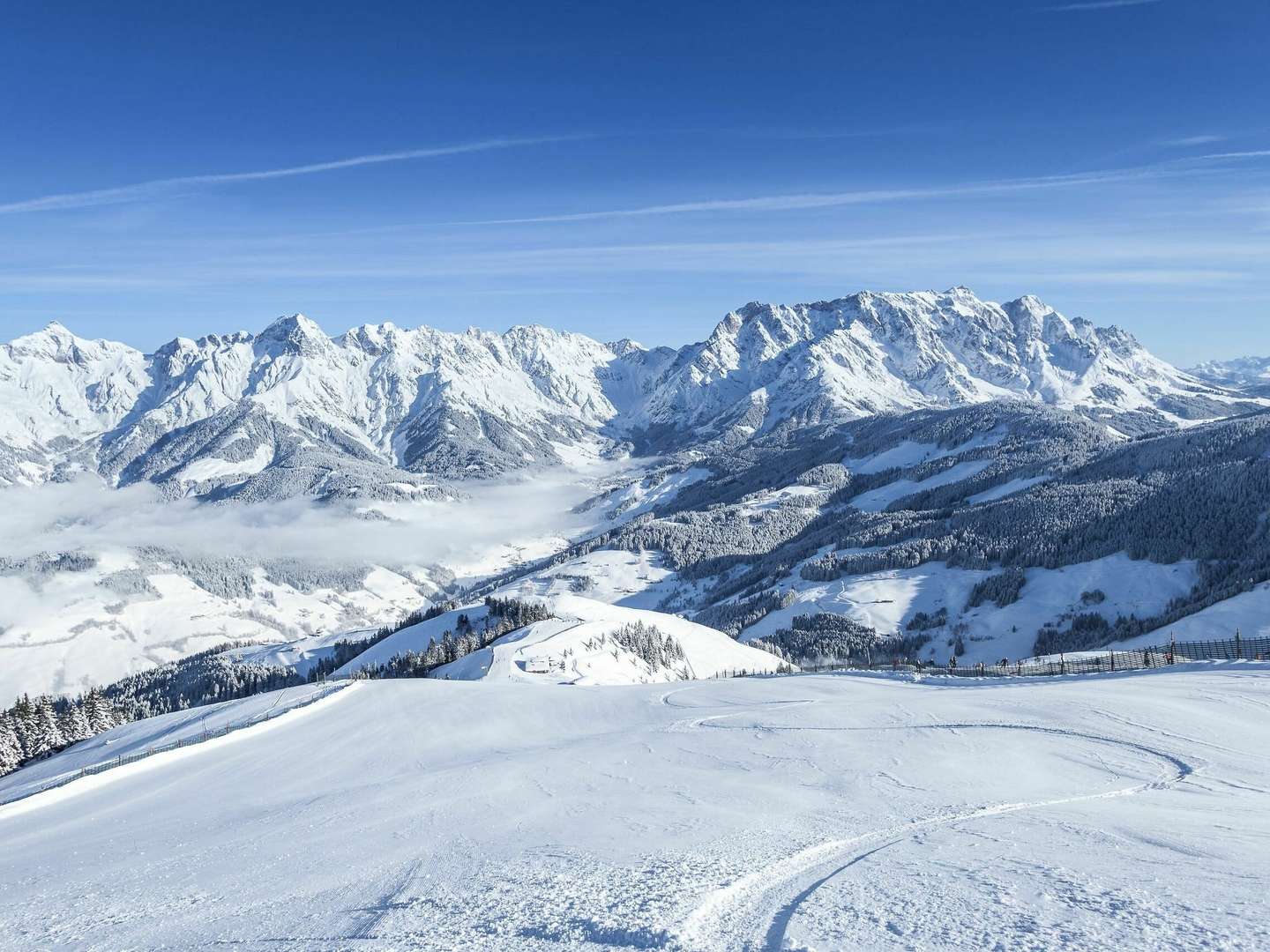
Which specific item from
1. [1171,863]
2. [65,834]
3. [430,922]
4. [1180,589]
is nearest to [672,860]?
[430,922]

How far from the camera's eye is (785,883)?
11.2 m

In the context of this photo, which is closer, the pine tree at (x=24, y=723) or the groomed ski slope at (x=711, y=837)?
the groomed ski slope at (x=711, y=837)

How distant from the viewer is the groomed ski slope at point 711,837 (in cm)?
973

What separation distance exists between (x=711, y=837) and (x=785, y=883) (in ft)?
10.9

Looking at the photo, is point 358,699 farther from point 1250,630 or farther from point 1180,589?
Result: point 1180,589

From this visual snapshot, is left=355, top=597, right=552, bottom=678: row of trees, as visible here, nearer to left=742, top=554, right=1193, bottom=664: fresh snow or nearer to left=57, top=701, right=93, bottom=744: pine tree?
left=57, top=701, right=93, bottom=744: pine tree

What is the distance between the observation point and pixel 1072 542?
164 m

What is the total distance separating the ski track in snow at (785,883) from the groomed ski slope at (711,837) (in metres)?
0.06

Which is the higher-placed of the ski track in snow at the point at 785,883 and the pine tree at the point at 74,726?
the ski track in snow at the point at 785,883

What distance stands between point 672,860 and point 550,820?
485cm

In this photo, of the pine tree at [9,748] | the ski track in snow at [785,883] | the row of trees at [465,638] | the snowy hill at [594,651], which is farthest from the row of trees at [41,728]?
the ski track in snow at [785,883]

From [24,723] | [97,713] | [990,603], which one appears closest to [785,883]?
[24,723]

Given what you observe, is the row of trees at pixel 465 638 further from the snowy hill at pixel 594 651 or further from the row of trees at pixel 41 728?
the row of trees at pixel 41 728

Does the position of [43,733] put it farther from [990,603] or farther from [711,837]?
[990,603]
